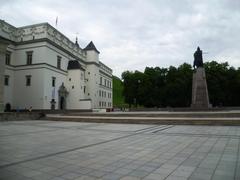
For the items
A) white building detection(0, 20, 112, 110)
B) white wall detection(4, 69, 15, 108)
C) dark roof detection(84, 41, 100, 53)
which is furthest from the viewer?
dark roof detection(84, 41, 100, 53)

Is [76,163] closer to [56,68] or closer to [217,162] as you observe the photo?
[217,162]

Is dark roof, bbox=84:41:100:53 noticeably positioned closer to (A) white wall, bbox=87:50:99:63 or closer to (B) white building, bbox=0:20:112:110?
(A) white wall, bbox=87:50:99:63

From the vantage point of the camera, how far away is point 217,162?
5.71 metres

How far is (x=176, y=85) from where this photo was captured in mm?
53344

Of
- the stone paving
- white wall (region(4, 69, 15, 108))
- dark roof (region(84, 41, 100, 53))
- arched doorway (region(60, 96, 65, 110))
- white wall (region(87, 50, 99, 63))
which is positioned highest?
dark roof (region(84, 41, 100, 53))

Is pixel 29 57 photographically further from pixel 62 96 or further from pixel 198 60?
pixel 198 60

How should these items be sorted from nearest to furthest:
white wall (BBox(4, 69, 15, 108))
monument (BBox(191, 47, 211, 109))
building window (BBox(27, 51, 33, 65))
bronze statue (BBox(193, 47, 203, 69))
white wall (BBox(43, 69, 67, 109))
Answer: monument (BBox(191, 47, 211, 109))
bronze statue (BBox(193, 47, 203, 69))
white wall (BBox(4, 69, 15, 108))
white wall (BBox(43, 69, 67, 109))
building window (BBox(27, 51, 33, 65))

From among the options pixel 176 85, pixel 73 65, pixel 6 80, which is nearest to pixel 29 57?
pixel 6 80

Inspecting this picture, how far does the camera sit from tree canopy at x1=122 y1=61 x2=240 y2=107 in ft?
170

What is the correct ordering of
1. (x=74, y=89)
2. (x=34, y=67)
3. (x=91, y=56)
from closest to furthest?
(x=34, y=67), (x=74, y=89), (x=91, y=56)

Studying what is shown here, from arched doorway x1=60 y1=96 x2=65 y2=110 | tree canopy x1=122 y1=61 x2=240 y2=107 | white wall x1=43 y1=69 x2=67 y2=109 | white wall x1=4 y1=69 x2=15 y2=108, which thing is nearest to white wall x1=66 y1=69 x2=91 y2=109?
arched doorway x1=60 y1=96 x2=65 y2=110

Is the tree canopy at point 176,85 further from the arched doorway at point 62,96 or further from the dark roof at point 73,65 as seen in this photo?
the arched doorway at point 62,96

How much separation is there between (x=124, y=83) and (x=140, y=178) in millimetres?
58982

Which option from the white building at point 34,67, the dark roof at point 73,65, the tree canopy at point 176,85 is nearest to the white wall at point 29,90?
the white building at point 34,67
